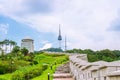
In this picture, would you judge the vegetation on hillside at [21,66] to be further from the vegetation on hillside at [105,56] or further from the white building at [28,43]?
the white building at [28,43]

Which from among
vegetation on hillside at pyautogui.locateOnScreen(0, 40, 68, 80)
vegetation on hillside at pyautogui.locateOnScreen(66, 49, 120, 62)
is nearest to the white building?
vegetation on hillside at pyautogui.locateOnScreen(0, 40, 68, 80)

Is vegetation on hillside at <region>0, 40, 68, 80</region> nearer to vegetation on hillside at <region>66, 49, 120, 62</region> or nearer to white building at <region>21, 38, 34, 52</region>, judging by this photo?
vegetation on hillside at <region>66, 49, 120, 62</region>

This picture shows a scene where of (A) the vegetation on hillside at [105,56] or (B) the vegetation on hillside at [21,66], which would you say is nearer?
(B) the vegetation on hillside at [21,66]

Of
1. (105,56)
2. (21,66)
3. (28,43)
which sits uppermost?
(28,43)

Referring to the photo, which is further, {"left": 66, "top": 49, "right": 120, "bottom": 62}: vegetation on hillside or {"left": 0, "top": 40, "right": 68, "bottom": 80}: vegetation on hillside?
{"left": 66, "top": 49, "right": 120, "bottom": 62}: vegetation on hillside

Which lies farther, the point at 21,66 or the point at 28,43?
the point at 28,43

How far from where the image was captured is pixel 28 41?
63.0m

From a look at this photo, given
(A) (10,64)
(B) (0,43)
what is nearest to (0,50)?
(B) (0,43)

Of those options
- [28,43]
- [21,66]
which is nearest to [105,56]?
[21,66]

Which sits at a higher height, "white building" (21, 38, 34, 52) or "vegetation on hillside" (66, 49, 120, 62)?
"white building" (21, 38, 34, 52)

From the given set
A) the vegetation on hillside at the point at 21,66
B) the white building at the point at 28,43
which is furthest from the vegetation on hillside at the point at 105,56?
the white building at the point at 28,43

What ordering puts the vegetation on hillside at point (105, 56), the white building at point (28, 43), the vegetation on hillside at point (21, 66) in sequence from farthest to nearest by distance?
the white building at point (28, 43) → the vegetation on hillside at point (105, 56) → the vegetation on hillside at point (21, 66)

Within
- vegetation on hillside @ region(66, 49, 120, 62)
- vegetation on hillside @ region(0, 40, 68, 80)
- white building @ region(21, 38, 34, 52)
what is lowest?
vegetation on hillside @ region(0, 40, 68, 80)

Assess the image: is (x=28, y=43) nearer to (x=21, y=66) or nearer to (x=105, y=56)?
(x=105, y=56)
